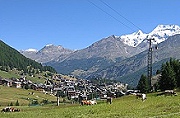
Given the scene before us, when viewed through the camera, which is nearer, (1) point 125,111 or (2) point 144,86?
(1) point 125,111

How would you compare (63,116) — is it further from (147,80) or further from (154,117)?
(147,80)

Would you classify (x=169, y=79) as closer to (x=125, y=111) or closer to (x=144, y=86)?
(x=144, y=86)

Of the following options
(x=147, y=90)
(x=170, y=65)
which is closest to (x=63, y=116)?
(x=170, y=65)

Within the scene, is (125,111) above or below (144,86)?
below

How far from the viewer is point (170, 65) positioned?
4902 inches

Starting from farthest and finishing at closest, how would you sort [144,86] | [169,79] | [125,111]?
[144,86] < [169,79] < [125,111]

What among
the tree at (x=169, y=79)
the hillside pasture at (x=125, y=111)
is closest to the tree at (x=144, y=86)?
the tree at (x=169, y=79)

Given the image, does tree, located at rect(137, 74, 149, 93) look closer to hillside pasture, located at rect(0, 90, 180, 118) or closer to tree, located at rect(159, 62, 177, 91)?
tree, located at rect(159, 62, 177, 91)

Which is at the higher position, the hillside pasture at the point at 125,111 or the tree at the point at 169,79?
the tree at the point at 169,79

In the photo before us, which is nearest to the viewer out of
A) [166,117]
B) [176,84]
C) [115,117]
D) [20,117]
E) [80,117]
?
[166,117]

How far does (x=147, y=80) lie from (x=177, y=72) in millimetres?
31111

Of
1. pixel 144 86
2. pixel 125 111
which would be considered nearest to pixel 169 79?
pixel 144 86

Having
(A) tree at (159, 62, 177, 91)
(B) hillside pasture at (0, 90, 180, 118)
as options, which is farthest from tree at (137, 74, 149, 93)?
A: (B) hillside pasture at (0, 90, 180, 118)

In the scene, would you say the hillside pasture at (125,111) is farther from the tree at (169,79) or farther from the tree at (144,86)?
the tree at (144,86)
